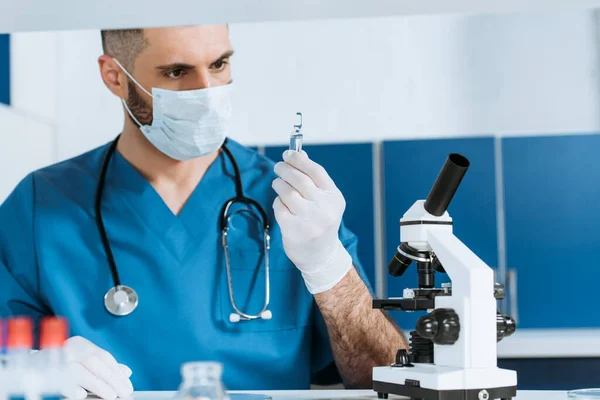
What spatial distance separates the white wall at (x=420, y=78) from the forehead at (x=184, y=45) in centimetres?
160

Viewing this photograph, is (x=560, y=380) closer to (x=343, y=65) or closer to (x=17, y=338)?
(x=343, y=65)

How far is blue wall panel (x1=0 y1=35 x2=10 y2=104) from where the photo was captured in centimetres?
244

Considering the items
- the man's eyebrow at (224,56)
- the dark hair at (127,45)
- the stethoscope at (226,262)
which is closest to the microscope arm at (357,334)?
the stethoscope at (226,262)

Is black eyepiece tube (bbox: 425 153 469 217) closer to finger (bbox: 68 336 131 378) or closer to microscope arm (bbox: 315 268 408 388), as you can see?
microscope arm (bbox: 315 268 408 388)

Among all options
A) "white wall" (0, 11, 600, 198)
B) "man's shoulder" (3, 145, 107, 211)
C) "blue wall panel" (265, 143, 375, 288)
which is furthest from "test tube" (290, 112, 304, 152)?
"white wall" (0, 11, 600, 198)

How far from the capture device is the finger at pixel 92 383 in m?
0.96

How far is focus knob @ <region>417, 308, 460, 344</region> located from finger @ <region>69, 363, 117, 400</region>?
448mm

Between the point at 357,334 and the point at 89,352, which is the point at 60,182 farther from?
the point at 357,334

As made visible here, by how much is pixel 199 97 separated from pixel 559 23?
238cm

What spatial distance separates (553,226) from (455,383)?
6.53 feet

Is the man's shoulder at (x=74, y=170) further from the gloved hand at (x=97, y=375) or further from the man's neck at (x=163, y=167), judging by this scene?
the gloved hand at (x=97, y=375)

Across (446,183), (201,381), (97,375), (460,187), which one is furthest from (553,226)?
(201,381)

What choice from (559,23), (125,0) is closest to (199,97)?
(125,0)

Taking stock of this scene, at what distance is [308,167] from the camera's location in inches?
42.1
